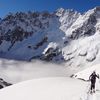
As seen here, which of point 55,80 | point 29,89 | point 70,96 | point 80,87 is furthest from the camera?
point 55,80

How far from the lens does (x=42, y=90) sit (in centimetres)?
3403

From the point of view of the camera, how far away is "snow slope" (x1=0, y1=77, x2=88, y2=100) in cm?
3014

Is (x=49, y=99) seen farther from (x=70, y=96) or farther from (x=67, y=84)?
(x=67, y=84)

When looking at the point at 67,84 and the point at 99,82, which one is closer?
the point at 67,84

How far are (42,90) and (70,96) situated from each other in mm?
5608

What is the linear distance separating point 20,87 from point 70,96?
10.0m

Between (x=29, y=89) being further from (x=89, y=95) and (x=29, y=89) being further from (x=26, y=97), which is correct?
(x=89, y=95)

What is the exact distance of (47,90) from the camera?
33500mm

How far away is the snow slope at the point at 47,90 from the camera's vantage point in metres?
30.1

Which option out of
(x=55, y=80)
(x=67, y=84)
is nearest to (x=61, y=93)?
(x=67, y=84)

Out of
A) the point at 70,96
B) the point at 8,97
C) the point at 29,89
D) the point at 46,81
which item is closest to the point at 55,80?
the point at 46,81

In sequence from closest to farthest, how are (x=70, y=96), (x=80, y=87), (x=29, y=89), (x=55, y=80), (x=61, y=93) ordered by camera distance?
(x=70, y=96) < (x=61, y=93) < (x=80, y=87) < (x=29, y=89) < (x=55, y=80)

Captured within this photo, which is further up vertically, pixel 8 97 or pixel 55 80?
pixel 55 80

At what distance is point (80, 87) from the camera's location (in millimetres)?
33062
